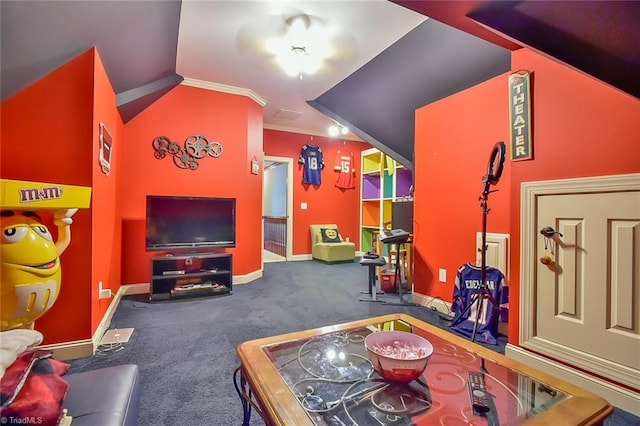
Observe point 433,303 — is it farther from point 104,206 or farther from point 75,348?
point 104,206

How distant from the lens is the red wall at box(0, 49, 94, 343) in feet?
5.99

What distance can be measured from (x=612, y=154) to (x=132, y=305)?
4.03 m

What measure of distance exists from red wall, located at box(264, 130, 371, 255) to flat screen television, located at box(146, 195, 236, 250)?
94.5 inches

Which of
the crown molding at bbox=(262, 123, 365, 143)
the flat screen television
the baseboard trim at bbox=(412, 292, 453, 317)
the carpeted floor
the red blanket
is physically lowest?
the carpeted floor

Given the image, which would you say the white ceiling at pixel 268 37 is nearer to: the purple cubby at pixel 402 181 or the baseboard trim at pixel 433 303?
the purple cubby at pixel 402 181

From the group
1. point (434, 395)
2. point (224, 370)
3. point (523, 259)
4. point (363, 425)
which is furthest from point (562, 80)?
point (224, 370)

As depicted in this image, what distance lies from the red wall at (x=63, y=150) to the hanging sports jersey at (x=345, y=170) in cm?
479

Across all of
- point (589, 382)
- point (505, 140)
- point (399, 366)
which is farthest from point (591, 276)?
point (399, 366)

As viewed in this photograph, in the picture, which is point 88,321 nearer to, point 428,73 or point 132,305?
point 132,305

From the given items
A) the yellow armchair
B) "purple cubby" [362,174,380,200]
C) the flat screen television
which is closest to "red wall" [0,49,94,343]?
the flat screen television

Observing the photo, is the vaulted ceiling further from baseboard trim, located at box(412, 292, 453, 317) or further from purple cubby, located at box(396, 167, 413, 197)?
baseboard trim, located at box(412, 292, 453, 317)

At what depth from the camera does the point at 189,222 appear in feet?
11.5

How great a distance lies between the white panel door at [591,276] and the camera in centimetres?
150

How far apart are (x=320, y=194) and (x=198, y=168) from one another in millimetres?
2886
